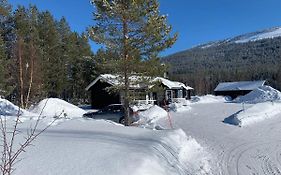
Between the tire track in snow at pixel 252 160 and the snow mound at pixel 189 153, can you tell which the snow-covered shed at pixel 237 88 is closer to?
the tire track in snow at pixel 252 160

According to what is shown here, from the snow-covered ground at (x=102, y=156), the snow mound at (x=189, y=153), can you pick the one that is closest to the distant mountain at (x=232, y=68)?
the snow mound at (x=189, y=153)

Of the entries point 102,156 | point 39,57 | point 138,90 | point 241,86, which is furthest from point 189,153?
point 241,86

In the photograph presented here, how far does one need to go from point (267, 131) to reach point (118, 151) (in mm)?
13945

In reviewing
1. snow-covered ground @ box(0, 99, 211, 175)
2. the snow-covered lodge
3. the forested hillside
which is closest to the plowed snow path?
snow-covered ground @ box(0, 99, 211, 175)

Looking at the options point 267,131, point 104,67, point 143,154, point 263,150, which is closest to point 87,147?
point 143,154

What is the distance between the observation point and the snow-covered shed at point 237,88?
265 feet

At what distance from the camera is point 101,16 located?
20.2 m

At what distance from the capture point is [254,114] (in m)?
24.8

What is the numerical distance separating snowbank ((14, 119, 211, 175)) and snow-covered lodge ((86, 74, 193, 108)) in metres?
9.26

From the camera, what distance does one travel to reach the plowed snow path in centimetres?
1172

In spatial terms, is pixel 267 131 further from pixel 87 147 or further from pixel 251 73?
pixel 251 73

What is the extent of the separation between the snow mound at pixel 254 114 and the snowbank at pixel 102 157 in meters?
11.4

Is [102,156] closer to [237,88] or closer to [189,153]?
[189,153]

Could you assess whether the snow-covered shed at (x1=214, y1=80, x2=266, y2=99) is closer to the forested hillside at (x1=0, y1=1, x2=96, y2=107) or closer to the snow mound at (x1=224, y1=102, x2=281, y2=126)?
the forested hillside at (x1=0, y1=1, x2=96, y2=107)
